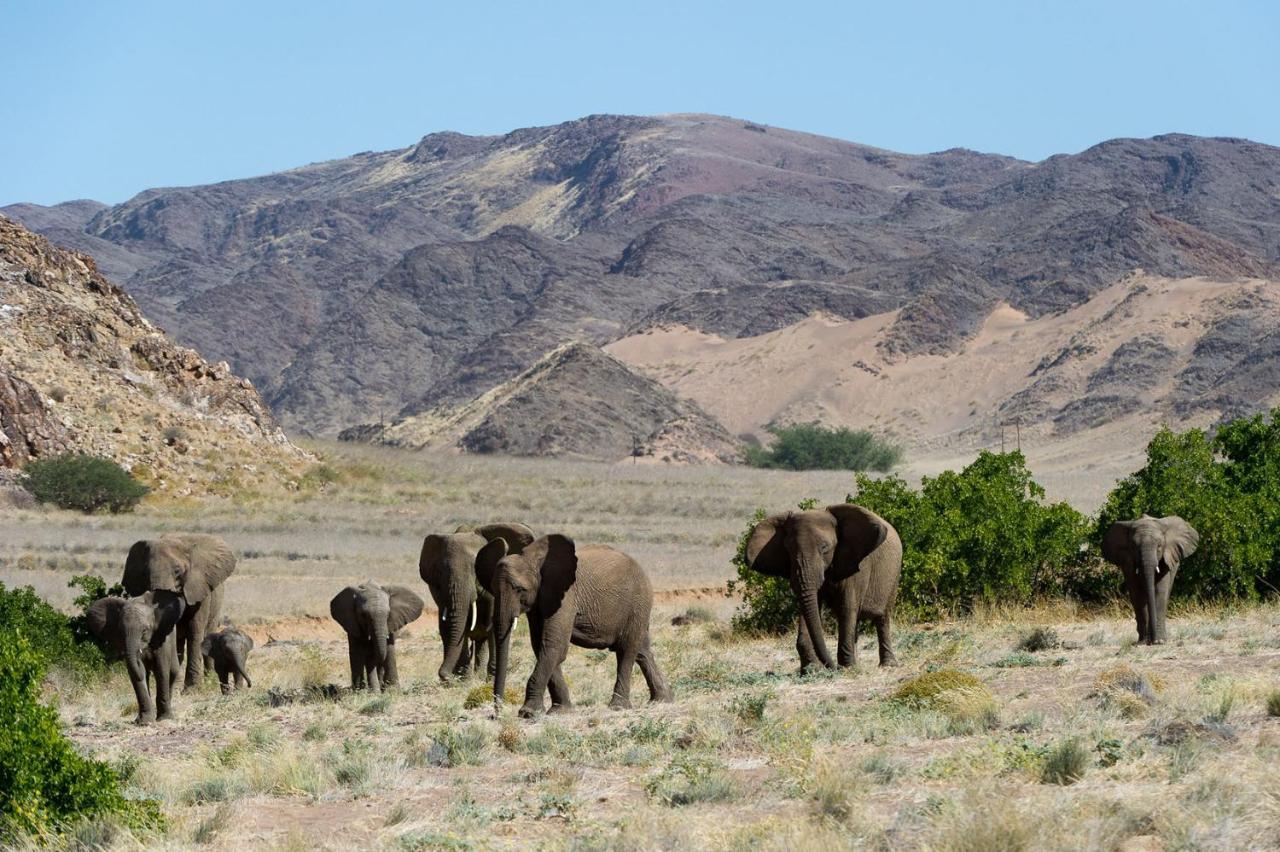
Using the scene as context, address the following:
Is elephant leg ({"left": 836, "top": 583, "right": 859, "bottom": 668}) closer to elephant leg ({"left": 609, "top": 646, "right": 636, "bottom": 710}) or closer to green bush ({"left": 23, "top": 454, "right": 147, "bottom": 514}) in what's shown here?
elephant leg ({"left": 609, "top": 646, "right": 636, "bottom": 710})

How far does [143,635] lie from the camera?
16.7 m

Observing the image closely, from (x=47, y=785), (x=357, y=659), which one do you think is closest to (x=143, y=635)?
(x=357, y=659)

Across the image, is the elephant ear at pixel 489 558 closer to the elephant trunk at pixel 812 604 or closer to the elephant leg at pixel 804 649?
the elephant trunk at pixel 812 604

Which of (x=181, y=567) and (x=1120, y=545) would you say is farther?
(x=1120, y=545)

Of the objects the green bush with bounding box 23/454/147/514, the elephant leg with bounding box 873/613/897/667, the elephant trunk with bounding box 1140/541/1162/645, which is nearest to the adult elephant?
the elephant leg with bounding box 873/613/897/667

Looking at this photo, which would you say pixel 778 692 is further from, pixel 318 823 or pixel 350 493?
pixel 350 493

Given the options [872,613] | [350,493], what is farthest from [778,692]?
[350,493]

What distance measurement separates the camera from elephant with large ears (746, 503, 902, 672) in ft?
55.6

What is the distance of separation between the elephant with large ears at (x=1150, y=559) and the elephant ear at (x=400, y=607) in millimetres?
7624

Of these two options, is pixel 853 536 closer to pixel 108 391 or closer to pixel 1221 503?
pixel 1221 503

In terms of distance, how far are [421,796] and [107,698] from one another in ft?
33.4

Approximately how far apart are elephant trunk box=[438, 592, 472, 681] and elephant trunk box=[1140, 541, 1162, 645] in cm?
720

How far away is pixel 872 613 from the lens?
58.1 ft

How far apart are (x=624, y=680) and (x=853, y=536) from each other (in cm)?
306
